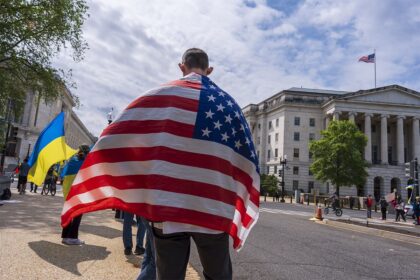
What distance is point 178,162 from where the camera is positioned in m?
2.35

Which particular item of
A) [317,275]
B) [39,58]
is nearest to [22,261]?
[317,275]

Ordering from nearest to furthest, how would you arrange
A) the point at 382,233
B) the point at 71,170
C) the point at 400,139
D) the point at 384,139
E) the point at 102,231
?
the point at 71,170, the point at 102,231, the point at 382,233, the point at 384,139, the point at 400,139

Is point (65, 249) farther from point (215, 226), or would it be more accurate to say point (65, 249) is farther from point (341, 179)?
point (341, 179)

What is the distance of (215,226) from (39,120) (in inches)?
2863

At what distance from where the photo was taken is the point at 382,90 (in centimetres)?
6744

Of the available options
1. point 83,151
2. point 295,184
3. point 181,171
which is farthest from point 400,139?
point 181,171

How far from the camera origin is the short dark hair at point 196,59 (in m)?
2.70

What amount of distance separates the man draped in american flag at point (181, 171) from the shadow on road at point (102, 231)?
5.61m

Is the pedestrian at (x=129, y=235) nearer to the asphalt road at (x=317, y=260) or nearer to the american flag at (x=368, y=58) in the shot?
the asphalt road at (x=317, y=260)

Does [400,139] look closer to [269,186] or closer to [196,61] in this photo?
[269,186]

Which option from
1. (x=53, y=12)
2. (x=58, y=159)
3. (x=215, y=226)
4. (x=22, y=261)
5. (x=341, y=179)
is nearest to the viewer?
(x=215, y=226)

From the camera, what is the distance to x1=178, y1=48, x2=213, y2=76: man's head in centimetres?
270

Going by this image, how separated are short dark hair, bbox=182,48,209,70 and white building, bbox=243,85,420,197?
214 ft

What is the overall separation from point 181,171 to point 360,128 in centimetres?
7599
